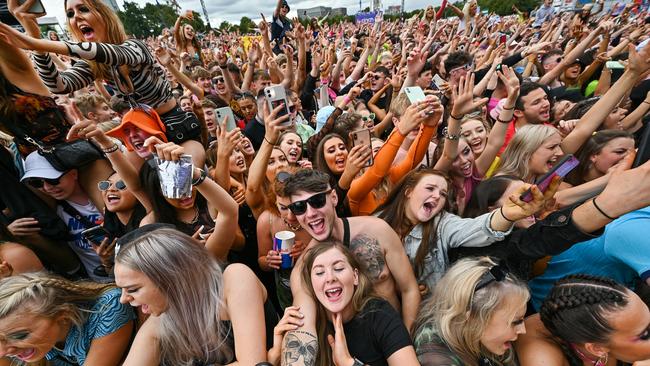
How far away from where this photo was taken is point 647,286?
1.68 metres

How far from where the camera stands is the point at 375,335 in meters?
1.79

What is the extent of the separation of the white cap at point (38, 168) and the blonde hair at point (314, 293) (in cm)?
201

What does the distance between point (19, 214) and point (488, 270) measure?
3405 millimetres

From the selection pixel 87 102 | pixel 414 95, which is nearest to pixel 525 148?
pixel 414 95

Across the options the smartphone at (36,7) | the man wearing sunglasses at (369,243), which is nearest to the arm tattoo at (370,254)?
the man wearing sunglasses at (369,243)

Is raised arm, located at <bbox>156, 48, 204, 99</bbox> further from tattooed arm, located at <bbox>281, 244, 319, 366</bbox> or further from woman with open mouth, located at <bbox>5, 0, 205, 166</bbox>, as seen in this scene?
tattooed arm, located at <bbox>281, 244, 319, 366</bbox>

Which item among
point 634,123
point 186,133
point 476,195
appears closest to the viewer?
point 476,195

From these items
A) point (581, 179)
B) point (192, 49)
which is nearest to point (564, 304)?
point (581, 179)

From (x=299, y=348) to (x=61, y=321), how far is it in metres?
1.39

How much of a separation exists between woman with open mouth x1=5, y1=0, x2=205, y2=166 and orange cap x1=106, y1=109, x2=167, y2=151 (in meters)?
0.13

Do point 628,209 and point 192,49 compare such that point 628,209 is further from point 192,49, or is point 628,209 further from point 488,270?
point 192,49

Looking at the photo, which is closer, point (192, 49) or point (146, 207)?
point (146, 207)

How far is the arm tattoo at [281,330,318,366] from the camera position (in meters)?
1.65

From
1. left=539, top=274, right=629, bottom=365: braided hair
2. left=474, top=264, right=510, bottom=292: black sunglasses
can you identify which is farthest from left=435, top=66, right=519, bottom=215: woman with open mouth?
left=539, top=274, right=629, bottom=365: braided hair
